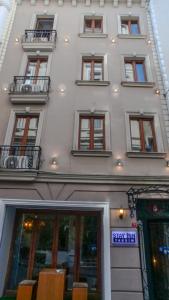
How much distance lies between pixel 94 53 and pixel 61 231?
705 centimetres

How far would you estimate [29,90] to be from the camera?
8.70 m

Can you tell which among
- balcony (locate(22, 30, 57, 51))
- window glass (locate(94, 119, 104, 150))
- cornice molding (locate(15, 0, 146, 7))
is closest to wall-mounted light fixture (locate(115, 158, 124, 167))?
window glass (locate(94, 119, 104, 150))

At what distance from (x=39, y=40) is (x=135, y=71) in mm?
4267

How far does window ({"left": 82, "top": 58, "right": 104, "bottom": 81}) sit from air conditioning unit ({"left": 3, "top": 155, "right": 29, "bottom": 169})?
4.08 metres

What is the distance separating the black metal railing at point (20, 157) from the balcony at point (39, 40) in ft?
15.1

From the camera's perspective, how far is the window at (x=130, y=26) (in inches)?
422

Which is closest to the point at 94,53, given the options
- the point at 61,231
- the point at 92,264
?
the point at 61,231

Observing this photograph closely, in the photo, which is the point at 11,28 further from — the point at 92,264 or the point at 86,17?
the point at 92,264

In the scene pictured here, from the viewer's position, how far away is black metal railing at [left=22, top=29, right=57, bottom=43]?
32.9ft

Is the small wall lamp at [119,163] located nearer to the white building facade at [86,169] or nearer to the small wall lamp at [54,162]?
the white building facade at [86,169]

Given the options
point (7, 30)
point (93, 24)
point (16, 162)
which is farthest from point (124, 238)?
point (7, 30)

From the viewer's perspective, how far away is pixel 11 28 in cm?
1052

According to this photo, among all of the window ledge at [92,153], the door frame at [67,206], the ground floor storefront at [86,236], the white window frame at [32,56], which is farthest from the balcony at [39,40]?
the door frame at [67,206]

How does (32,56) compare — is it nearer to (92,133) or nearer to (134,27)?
(92,133)
